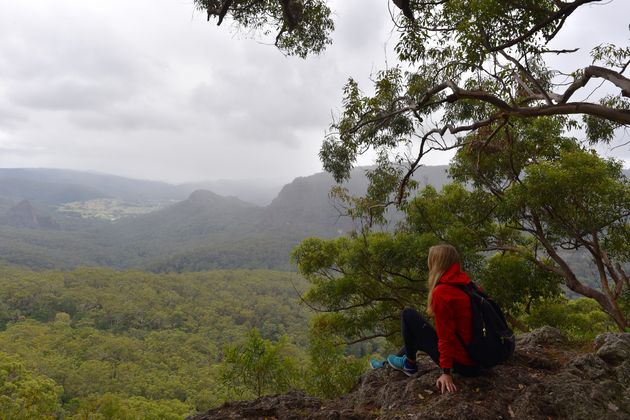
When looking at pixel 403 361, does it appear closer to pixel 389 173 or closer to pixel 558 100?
pixel 558 100

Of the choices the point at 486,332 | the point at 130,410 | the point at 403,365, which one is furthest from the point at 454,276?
the point at 130,410

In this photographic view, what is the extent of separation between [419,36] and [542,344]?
4.57 m

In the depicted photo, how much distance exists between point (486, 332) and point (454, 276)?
0.48 metres

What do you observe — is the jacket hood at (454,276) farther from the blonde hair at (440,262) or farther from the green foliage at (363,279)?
the green foliage at (363,279)

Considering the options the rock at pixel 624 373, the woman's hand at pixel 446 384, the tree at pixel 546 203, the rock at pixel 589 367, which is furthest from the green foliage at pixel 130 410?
the rock at pixel 624 373

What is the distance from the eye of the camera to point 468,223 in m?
9.76

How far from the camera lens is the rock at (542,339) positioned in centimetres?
450

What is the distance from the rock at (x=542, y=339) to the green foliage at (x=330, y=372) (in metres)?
3.03

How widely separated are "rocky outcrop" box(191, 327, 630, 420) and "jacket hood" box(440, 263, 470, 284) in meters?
0.84

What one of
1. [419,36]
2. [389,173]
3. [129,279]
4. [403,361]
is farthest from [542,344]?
[129,279]

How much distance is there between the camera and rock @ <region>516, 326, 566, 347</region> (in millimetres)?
4504

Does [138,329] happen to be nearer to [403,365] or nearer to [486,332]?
[403,365]

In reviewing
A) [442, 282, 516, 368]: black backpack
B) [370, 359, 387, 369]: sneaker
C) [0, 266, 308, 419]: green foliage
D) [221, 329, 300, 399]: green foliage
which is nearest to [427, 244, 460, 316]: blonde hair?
[442, 282, 516, 368]: black backpack

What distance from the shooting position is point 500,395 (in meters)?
3.10
